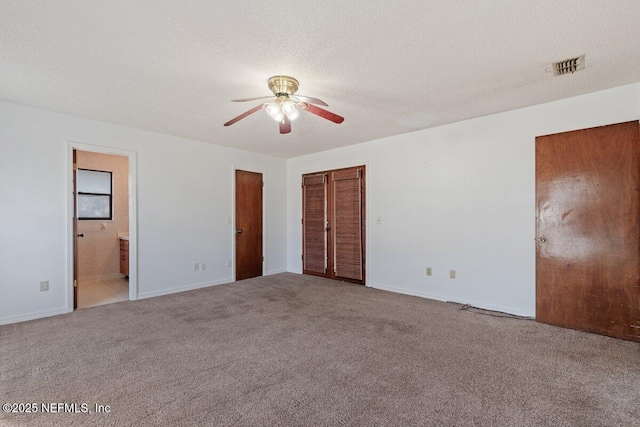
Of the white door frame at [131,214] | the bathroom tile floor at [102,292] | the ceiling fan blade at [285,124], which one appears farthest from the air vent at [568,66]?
the bathroom tile floor at [102,292]

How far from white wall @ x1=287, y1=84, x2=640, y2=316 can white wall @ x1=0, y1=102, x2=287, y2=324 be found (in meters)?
2.31

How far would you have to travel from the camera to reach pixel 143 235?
169 inches

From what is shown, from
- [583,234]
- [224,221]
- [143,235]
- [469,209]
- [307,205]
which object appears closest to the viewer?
[583,234]

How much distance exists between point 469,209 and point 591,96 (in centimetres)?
165

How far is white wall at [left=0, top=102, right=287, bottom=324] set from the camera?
11.0 feet

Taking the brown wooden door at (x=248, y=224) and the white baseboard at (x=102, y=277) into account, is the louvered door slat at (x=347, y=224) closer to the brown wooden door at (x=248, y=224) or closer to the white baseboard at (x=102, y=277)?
the brown wooden door at (x=248, y=224)

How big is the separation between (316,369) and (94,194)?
544 cm

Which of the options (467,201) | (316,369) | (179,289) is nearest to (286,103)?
(316,369)

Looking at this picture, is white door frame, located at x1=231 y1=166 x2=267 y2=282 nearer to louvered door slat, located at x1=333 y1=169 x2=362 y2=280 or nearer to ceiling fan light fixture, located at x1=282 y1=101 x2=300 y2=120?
louvered door slat, located at x1=333 y1=169 x2=362 y2=280

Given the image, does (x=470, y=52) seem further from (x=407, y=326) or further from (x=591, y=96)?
(x=407, y=326)

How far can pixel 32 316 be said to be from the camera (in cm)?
343

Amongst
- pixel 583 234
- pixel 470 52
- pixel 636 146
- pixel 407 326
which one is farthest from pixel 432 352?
pixel 636 146

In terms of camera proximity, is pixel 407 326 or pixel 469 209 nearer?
pixel 407 326

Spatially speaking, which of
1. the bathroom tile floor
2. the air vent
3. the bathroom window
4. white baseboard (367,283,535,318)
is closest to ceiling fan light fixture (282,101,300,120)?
the air vent
